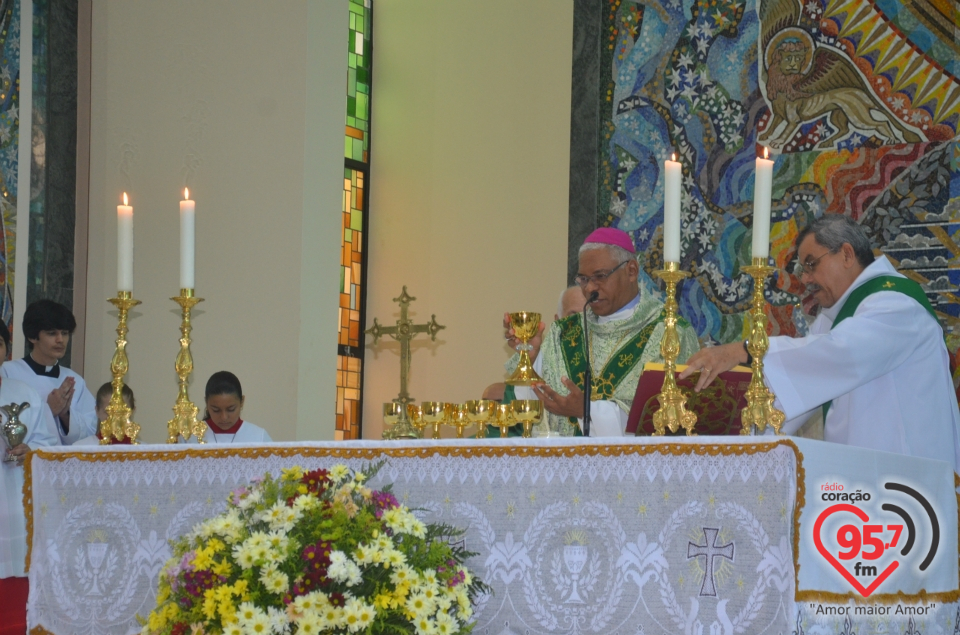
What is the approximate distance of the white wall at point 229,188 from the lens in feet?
21.7

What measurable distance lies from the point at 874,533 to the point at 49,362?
4.45 m

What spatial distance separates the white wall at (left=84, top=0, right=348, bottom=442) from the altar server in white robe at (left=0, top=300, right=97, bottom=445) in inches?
30.8

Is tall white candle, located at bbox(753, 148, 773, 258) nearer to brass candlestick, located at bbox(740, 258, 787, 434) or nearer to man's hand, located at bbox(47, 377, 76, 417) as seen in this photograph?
brass candlestick, located at bbox(740, 258, 787, 434)

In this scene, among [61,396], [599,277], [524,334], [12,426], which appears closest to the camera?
[524,334]

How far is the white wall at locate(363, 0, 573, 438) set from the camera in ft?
24.4

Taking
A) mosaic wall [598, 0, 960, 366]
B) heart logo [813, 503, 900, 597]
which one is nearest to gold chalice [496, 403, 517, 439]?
heart logo [813, 503, 900, 597]

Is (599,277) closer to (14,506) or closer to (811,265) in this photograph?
(811,265)

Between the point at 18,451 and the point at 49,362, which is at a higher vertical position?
the point at 49,362

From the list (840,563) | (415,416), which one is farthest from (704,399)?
(415,416)

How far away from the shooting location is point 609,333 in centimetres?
494

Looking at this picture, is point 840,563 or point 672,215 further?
point 672,215

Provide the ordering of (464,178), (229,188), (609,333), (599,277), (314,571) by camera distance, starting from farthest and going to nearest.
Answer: (464,178), (229,188), (609,333), (599,277), (314,571)

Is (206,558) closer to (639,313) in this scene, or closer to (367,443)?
(367,443)

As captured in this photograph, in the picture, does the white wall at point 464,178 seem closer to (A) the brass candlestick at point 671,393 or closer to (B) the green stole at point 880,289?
(B) the green stole at point 880,289
